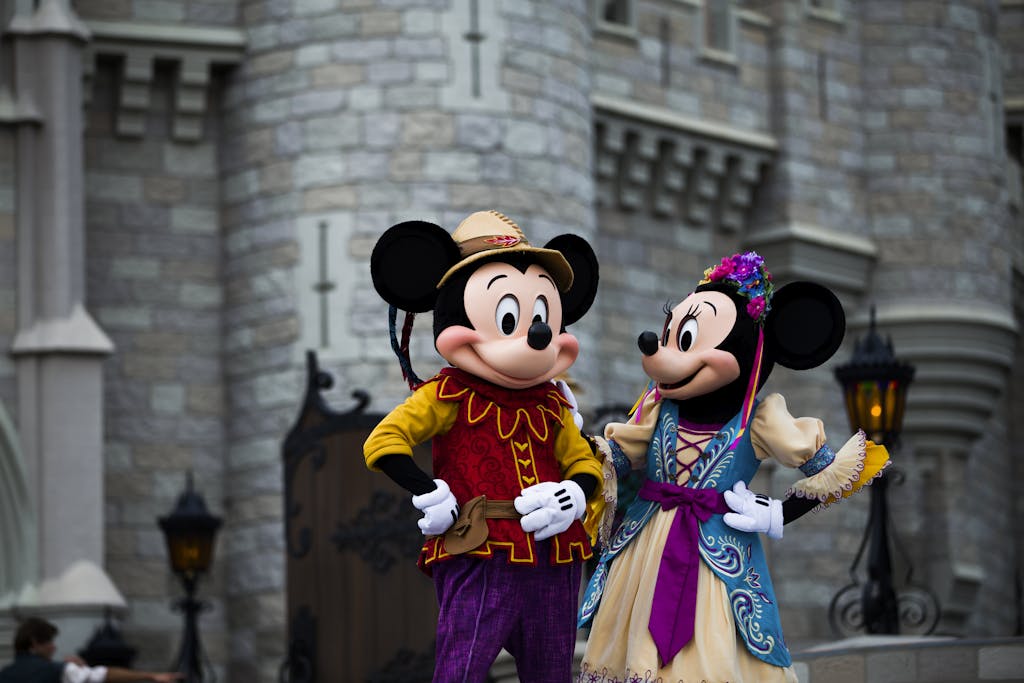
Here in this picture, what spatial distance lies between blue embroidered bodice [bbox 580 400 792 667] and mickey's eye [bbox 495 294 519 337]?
0.66 metres

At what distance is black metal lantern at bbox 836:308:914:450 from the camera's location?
33.0 ft

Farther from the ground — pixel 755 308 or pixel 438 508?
pixel 755 308

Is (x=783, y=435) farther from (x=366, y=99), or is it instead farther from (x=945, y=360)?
(x=945, y=360)

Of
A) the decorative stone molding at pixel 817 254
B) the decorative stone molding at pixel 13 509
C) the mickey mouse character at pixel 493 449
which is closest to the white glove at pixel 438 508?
the mickey mouse character at pixel 493 449

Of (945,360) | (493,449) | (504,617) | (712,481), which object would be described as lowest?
(504,617)

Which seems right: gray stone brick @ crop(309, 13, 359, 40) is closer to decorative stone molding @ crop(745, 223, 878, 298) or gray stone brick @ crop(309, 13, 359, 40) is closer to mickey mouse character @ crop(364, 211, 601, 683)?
decorative stone molding @ crop(745, 223, 878, 298)

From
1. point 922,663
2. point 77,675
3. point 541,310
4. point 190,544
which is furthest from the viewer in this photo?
point 190,544

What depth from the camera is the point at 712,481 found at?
7.03 meters

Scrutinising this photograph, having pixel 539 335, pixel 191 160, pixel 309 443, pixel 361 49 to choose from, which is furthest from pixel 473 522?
pixel 191 160

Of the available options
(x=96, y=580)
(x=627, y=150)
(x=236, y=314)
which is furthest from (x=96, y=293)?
(x=627, y=150)

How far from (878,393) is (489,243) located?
3.62 m

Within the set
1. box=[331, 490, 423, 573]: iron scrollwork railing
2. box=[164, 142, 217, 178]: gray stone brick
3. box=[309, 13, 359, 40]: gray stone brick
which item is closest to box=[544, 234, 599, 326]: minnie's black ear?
box=[331, 490, 423, 573]: iron scrollwork railing

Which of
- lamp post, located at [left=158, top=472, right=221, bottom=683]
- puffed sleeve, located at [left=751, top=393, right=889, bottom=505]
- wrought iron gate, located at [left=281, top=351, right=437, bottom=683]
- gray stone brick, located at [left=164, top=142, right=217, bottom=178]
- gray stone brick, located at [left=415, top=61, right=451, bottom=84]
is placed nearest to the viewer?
puffed sleeve, located at [left=751, top=393, right=889, bottom=505]

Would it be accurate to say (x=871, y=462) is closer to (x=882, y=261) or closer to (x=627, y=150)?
(x=627, y=150)
